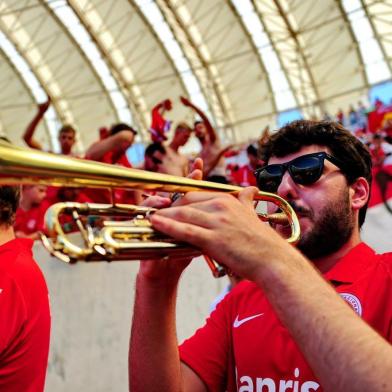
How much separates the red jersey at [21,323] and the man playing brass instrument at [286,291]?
746mm

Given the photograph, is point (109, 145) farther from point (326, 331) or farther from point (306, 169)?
point (326, 331)

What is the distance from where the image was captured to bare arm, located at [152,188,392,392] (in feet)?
3.32

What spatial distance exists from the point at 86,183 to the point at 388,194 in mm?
2710

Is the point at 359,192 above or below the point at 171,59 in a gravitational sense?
below

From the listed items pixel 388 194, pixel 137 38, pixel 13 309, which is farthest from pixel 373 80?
pixel 13 309

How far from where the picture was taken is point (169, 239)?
1.22 metres

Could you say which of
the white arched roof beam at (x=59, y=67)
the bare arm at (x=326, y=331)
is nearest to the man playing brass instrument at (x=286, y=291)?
the bare arm at (x=326, y=331)

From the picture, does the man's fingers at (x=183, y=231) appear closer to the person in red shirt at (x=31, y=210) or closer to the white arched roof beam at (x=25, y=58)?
the person in red shirt at (x=31, y=210)

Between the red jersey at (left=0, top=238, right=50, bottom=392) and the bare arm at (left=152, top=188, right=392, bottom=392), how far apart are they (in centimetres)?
123

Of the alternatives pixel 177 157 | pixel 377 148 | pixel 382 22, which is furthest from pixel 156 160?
pixel 382 22

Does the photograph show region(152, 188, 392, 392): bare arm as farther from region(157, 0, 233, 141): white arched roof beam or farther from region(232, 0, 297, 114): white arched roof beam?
region(232, 0, 297, 114): white arched roof beam

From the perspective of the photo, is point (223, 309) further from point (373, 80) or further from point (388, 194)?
point (373, 80)

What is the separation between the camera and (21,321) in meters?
2.20

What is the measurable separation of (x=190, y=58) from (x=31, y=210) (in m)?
18.7
